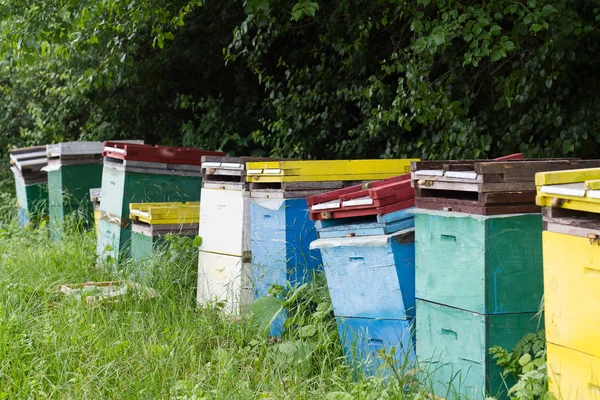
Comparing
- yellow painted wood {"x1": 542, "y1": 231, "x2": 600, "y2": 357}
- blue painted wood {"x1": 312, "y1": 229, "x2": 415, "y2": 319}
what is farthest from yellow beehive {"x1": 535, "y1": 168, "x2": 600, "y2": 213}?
blue painted wood {"x1": 312, "y1": 229, "x2": 415, "y2": 319}

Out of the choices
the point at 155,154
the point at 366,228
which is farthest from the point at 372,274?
the point at 155,154

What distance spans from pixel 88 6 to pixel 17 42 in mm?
724

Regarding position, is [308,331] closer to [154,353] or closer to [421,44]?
[154,353]

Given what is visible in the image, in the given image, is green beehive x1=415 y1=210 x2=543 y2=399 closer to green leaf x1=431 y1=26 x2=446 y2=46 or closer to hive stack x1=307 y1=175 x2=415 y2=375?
hive stack x1=307 y1=175 x2=415 y2=375

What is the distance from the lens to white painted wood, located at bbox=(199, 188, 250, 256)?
4.84 m

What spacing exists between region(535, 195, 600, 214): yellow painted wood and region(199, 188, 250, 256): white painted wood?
2411 mm

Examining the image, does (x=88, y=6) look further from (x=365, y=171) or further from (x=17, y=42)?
(x=365, y=171)

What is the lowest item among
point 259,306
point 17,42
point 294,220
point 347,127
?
point 259,306

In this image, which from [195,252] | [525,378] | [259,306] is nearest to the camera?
[525,378]

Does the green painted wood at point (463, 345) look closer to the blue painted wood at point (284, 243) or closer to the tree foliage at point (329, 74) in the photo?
the blue painted wood at point (284, 243)

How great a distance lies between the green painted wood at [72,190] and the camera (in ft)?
25.5

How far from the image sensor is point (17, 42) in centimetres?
696

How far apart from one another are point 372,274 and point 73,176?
4963 mm

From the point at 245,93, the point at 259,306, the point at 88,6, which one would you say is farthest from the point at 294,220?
the point at 245,93
